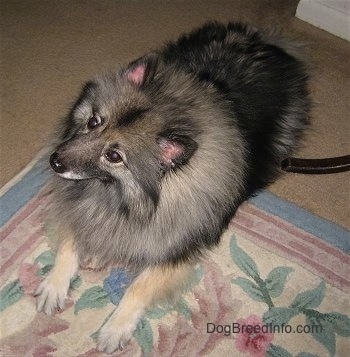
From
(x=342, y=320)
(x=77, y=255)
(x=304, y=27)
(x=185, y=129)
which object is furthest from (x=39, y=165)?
(x=304, y=27)

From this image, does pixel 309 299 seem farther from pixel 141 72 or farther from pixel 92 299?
pixel 141 72

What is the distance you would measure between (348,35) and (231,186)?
4.86 feet

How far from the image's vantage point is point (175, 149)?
0.96 metres

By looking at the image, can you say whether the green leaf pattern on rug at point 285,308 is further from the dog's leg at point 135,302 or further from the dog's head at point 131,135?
the dog's head at point 131,135

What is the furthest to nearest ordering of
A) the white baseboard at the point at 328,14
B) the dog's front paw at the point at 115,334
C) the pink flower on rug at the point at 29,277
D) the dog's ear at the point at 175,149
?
1. the white baseboard at the point at 328,14
2. the pink flower on rug at the point at 29,277
3. the dog's front paw at the point at 115,334
4. the dog's ear at the point at 175,149

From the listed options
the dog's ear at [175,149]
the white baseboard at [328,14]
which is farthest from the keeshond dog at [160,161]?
the white baseboard at [328,14]

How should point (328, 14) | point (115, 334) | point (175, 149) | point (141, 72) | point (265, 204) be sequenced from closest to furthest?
point (175, 149) → point (141, 72) → point (115, 334) → point (265, 204) → point (328, 14)

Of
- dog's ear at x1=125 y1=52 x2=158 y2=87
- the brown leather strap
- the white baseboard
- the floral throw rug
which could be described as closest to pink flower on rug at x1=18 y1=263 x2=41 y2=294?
the floral throw rug

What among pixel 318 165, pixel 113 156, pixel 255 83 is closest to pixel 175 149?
pixel 113 156

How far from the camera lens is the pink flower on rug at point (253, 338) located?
129 cm

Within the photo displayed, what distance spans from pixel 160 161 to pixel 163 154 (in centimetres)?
2

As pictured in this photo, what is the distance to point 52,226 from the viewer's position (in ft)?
4.57

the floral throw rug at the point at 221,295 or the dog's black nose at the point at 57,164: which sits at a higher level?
the dog's black nose at the point at 57,164

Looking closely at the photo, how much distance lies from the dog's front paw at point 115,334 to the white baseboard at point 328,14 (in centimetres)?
178
